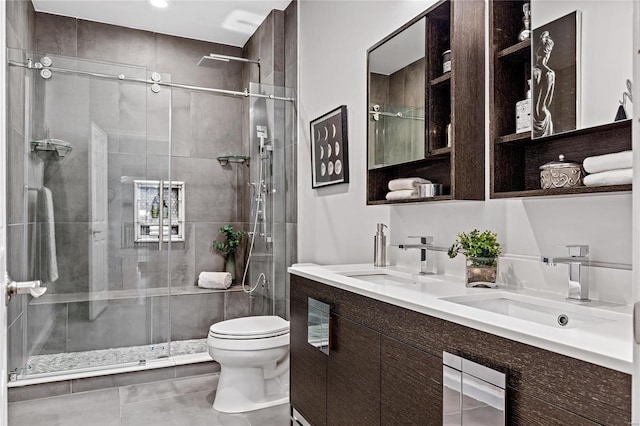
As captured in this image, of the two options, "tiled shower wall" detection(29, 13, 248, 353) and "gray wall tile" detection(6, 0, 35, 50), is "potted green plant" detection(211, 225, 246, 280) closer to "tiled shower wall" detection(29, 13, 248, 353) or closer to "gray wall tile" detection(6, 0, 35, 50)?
"tiled shower wall" detection(29, 13, 248, 353)

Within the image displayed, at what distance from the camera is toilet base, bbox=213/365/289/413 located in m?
2.62

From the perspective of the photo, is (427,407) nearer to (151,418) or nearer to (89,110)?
(151,418)

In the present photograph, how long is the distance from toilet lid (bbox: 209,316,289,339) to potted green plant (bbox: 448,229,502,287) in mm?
1391

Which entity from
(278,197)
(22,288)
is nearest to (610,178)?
(22,288)

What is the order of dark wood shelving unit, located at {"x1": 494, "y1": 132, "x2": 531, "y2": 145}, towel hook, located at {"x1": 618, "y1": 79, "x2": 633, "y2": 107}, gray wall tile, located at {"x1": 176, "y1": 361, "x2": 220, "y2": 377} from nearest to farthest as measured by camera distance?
towel hook, located at {"x1": 618, "y1": 79, "x2": 633, "y2": 107}, dark wood shelving unit, located at {"x1": 494, "y1": 132, "x2": 531, "y2": 145}, gray wall tile, located at {"x1": 176, "y1": 361, "x2": 220, "y2": 377}

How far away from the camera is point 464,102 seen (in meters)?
1.65

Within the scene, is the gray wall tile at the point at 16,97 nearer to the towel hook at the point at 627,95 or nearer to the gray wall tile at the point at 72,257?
the gray wall tile at the point at 72,257

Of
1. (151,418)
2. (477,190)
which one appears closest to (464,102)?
(477,190)

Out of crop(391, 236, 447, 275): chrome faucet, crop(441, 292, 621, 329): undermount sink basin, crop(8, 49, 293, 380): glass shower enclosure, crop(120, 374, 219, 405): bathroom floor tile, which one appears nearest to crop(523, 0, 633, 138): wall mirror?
crop(441, 292, 621, 329): undermount sink basin

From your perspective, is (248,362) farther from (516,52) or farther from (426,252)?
(516,52)

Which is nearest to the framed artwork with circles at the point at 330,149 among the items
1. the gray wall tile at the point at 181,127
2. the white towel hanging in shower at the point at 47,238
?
the gray wall tile at the point at 181,127

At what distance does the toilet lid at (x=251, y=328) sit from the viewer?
2.58 meters

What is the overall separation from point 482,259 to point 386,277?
546 mm

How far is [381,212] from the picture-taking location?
2.29 m
